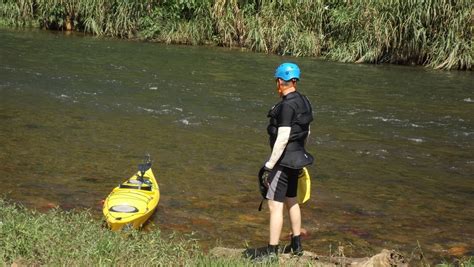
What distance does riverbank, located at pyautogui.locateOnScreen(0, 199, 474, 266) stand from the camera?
4879 mm

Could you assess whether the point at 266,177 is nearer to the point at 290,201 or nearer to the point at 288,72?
the point at 290,201

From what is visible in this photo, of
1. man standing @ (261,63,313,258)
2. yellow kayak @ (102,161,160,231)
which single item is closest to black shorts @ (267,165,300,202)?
man standing @ (261,63,313,258)

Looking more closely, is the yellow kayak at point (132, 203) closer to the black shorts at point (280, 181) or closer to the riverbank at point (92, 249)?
the riverbank at point (92, 249)

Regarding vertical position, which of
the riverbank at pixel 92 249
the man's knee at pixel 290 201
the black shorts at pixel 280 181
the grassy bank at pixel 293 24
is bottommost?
the riverbank at pixel 92 249

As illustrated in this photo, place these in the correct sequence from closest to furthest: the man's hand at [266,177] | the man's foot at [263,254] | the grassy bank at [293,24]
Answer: the man's foot at [263,254]
the man's hand at [266,177]
the grassy bank at [293,24]

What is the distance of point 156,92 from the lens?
14.4 metres

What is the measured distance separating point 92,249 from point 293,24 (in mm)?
17088

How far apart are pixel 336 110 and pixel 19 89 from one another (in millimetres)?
6179

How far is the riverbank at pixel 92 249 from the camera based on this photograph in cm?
488

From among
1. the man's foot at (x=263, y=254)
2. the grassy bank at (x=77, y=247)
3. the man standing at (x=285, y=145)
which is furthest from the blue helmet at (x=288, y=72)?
the grassy bank at (x=77, y=247)

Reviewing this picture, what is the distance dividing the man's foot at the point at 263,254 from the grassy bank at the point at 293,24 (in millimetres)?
14868

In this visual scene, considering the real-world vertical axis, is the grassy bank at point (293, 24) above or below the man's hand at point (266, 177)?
above

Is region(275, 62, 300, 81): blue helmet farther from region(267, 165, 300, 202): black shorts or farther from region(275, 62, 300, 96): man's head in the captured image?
region(267, 165, 300, 202): black shorts

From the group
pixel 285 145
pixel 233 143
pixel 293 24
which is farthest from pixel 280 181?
pixel 293 24
